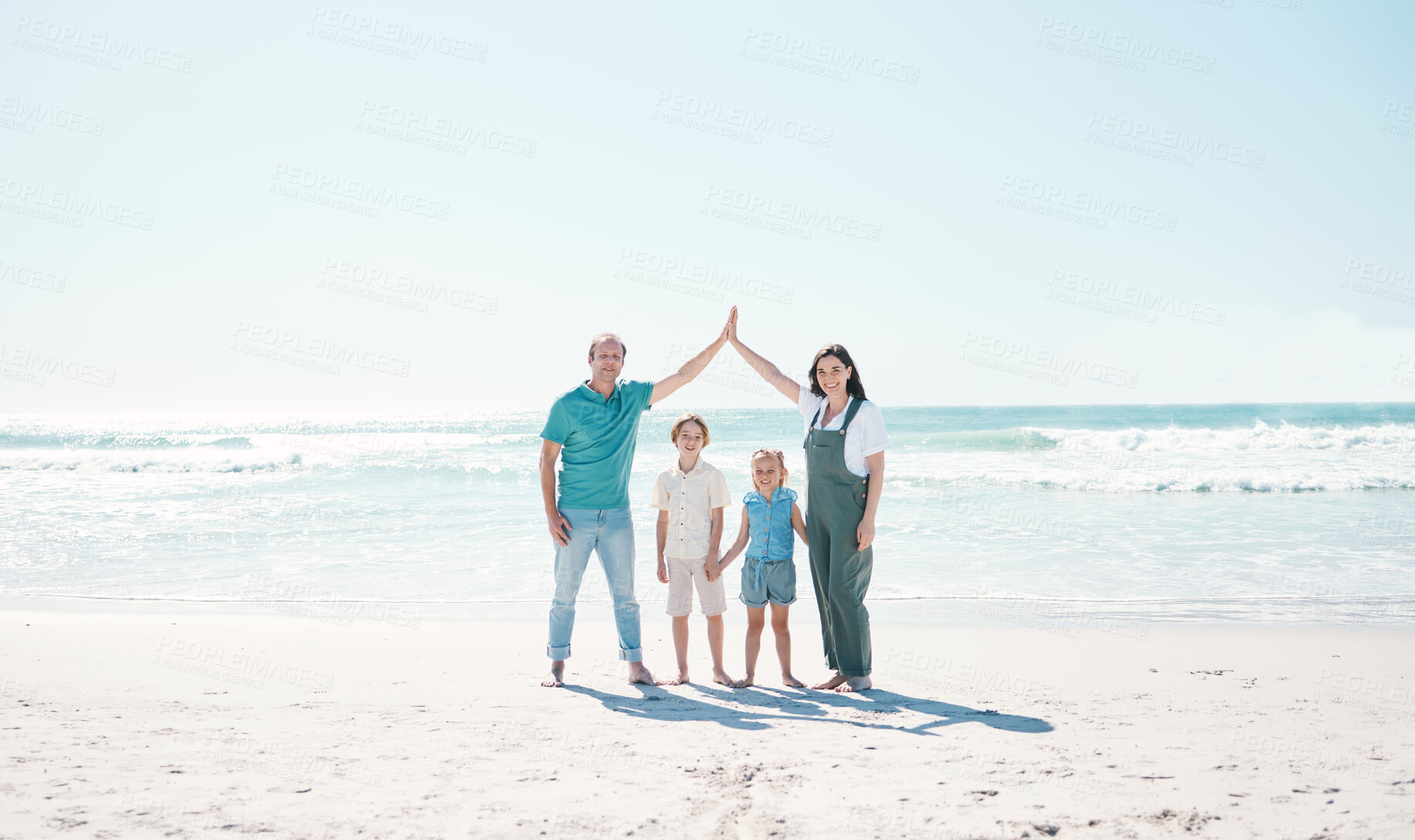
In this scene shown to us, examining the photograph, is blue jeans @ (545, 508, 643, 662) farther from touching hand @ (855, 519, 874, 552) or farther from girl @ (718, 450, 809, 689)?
touching hand @ (855, 519, 874, 552)

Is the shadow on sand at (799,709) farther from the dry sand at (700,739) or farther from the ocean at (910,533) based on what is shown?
the ocean at (910,533)

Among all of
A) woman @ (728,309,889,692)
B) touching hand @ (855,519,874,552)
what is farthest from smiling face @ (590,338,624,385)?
touching hand @ (855,519,874,552)

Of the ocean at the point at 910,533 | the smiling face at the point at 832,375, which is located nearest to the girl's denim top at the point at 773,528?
the smiling face at the point at 832,375

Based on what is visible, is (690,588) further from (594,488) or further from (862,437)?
(862,437)

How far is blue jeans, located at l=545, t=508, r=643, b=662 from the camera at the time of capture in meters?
4.55

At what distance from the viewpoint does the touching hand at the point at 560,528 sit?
14.7 feet

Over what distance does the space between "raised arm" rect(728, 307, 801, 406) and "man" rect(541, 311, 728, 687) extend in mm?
449

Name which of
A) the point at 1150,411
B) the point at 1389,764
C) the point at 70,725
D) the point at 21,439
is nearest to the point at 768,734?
the point at 1389,764

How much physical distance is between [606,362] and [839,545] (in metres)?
1.67

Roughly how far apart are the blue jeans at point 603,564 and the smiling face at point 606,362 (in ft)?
2.55

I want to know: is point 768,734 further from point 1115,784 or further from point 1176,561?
point 1176,561

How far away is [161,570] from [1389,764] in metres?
9.88

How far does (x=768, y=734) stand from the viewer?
3.63 m

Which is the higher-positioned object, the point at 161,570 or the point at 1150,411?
the point at 1150,411
